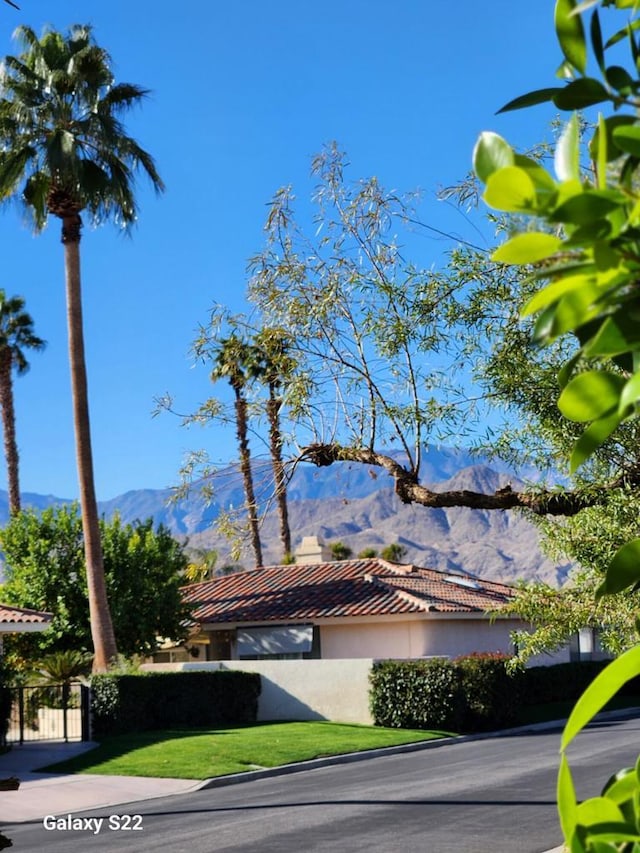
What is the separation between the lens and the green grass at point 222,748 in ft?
68.0

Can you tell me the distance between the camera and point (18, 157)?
2850cm

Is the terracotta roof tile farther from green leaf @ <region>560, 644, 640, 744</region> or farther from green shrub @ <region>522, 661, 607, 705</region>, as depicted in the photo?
green leaf @ <region>560, 644, 640, 744</region>

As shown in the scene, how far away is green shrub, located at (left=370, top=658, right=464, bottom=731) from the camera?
1081 inches

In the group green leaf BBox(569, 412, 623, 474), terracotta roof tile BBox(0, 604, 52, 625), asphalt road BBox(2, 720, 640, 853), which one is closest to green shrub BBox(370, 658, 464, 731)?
asphalt road BBox(2, 720, 640, 853)

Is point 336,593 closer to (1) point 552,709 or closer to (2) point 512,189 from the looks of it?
(1) point 552,709

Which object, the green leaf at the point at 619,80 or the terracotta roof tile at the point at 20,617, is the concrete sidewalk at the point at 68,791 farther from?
the green leaf at the point at 619,80

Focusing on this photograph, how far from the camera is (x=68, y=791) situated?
60.6ft

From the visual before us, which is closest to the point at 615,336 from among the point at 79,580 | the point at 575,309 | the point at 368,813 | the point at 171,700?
the point at 575,309

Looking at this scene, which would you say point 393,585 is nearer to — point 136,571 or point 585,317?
point 136,571

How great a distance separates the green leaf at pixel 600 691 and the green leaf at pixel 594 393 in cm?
24

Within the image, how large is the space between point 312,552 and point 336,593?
760 cm

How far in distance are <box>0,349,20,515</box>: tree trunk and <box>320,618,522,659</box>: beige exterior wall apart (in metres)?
16.6

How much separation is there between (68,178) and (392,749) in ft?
52.2

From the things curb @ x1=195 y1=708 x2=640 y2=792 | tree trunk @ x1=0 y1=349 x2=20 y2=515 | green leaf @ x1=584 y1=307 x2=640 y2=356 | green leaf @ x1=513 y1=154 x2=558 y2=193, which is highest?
tree trunk @ x1=0 y1=349 x2=20 y2=515
